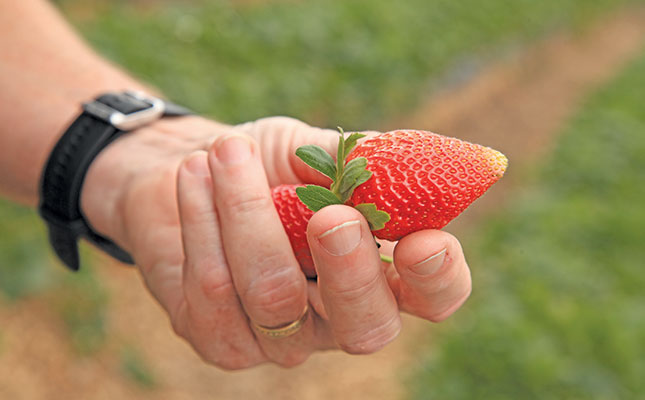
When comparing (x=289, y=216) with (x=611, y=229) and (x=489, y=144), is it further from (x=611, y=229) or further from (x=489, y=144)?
(x=489, y=144)

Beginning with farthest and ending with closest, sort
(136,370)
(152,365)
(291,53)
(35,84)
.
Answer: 1. (291,53)
2. (152,365)
3. (136,370)
4. (35,84)

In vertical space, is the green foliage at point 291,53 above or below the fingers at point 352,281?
below

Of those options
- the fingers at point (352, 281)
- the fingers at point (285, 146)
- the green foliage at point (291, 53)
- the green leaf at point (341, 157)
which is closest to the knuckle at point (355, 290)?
the fingers at point (352, 281)

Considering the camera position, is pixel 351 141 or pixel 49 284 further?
pixel 49 284

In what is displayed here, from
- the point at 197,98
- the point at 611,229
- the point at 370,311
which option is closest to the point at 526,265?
the point at 611,229

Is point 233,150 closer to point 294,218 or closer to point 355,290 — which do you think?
point 294,218

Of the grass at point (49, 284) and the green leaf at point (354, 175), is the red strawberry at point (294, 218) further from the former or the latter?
the grass at point (49, 284)

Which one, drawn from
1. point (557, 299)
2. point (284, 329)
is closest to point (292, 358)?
point (284, 329)
